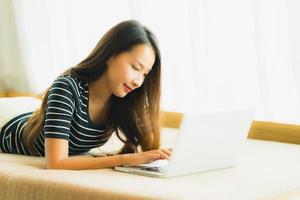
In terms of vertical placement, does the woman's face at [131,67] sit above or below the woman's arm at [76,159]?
above

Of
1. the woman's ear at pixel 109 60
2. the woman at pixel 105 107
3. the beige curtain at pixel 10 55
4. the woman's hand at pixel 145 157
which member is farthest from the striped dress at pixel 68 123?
the beige curtain at pixel 10 55

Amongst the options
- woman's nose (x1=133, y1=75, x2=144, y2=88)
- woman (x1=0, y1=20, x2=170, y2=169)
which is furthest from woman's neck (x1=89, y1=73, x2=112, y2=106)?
woman's nose (x1=133, y1=75, x2=144, y2=88)

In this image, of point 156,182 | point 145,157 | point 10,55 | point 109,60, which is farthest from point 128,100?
point 10,55

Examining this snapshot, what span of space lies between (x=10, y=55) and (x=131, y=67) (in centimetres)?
164

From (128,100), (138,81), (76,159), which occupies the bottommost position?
(76,159)

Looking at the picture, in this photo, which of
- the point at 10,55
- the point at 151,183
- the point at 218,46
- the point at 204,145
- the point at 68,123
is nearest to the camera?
the point at 151,183

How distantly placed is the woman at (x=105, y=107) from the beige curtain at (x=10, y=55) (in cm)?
116

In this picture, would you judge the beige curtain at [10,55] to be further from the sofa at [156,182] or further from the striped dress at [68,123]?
the sofa at [156,182]

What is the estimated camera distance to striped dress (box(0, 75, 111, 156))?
1940 mm

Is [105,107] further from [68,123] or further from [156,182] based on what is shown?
[156,182]

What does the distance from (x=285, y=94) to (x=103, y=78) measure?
0.73 m

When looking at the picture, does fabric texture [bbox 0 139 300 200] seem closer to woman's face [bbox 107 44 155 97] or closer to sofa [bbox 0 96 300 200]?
sofa [bbox 0 96 300 200]

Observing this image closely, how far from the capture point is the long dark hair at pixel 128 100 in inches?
79.6

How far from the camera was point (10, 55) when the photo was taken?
3463 mm
